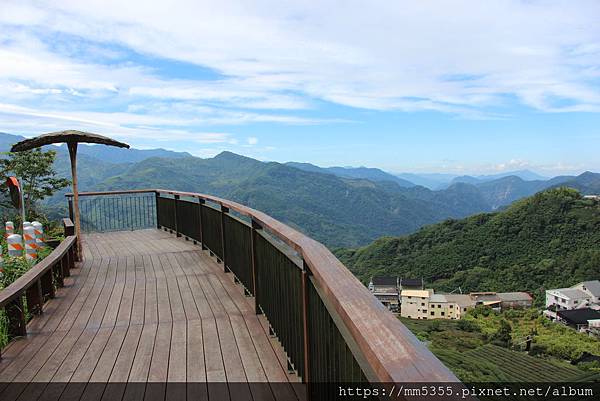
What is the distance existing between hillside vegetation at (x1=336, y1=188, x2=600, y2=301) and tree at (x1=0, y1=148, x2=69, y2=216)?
5486 cm

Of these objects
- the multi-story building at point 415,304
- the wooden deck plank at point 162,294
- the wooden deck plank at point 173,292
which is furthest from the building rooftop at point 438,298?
the wooden deck plank at point 162,294

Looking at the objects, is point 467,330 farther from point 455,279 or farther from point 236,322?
point 236,322

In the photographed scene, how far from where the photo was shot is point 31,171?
→ 1329 centimetres

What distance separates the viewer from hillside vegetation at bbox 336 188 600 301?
65.6m

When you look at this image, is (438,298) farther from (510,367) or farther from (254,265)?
(254,265)

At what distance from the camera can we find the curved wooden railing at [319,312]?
0.89 m

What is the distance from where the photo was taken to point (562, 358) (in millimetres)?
37156

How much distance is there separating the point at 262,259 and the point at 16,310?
211 centimetres

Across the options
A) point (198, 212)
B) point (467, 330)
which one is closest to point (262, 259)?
point (198, 212)

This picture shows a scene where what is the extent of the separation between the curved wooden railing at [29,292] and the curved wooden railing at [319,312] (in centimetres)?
187

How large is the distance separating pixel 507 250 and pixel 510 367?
46534 millimetres

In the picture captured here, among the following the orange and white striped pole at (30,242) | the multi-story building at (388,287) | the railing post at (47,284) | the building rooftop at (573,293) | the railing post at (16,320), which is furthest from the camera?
the multi-story building at (388,287)

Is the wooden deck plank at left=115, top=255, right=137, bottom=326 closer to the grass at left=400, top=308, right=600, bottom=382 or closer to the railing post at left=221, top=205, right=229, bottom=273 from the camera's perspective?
Answer: the railing post at left=221, top=205, right=229, bottom=273

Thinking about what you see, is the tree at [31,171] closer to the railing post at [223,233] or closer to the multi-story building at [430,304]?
the railing post at [223,233]
